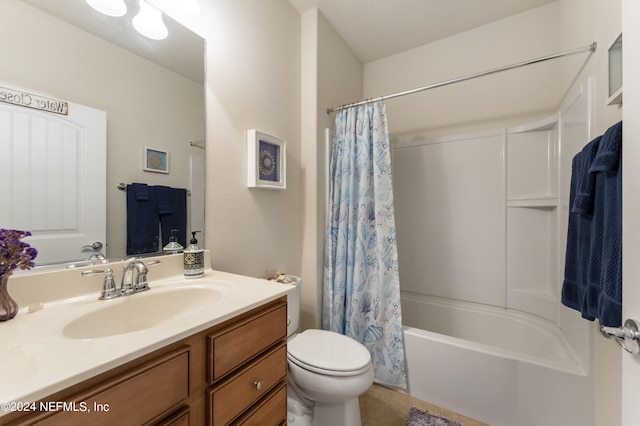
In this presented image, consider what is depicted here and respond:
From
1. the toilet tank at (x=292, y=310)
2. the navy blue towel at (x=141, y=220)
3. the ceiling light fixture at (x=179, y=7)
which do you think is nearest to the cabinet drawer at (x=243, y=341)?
the toilet tank at (x=292, y=310)

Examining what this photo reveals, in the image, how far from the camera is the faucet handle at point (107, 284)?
0.88 m

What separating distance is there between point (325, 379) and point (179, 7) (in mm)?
1760

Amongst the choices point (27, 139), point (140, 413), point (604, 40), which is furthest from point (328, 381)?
point (604, 40)

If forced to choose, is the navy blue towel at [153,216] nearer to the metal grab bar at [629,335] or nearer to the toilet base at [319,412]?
the toilet base at [319,412]

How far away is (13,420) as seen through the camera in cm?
41

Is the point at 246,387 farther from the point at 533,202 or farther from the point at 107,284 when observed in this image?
the point at 533,202

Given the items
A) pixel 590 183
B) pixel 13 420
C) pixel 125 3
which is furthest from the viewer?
pixel 125 3

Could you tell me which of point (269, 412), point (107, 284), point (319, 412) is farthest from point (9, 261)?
point (319, 412)

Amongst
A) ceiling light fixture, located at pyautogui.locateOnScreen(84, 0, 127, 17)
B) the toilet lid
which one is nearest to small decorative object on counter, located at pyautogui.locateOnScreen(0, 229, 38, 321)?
ceiling light fixture, located at pyautogui.locateOnScreen(84, 0, 127, 17)

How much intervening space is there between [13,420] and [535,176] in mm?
2623

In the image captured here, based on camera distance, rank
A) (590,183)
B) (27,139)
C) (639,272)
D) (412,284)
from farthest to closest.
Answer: (412,284)
(590,183)
(27,139)
(639,272)

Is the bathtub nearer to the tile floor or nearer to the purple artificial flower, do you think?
the tile floor

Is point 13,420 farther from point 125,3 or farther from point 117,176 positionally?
point 125,3

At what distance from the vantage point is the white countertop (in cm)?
45
